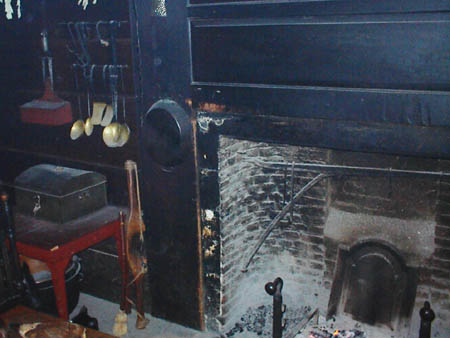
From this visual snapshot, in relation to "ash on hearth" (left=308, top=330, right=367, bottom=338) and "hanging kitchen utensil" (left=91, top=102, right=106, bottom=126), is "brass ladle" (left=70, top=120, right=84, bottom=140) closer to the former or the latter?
"hanging kitchen utensil" (left=91, top=102, right=106, bottom=126)

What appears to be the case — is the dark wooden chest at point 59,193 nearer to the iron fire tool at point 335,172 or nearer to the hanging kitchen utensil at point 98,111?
the hanging kitchen utensil at point 98,111

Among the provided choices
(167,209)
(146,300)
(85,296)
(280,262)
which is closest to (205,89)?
(167,209)

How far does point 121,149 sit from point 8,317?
132cm

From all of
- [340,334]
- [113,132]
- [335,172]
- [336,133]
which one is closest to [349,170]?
[335,172]

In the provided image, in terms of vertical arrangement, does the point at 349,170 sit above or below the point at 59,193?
above

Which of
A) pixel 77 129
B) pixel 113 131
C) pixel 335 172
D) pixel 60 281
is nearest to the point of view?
pixel 335 172

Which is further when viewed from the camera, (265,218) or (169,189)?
(265,218)

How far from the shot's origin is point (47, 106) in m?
3.46

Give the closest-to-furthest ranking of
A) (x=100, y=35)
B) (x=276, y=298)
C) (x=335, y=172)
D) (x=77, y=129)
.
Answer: (x=276, y=298)
(x=335, y=172)
(x=100, y=35)
(x=77, y=129)

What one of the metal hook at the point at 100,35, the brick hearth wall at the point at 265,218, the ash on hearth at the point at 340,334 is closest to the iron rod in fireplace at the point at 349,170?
the brick hearth wall at the point at 265,218

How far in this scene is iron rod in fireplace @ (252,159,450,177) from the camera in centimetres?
262

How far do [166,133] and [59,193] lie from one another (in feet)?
2.94

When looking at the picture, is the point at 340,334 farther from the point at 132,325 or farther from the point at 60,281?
the point at 60,281

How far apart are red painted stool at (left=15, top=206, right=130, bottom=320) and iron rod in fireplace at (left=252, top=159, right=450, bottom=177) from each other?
1.16 metres
